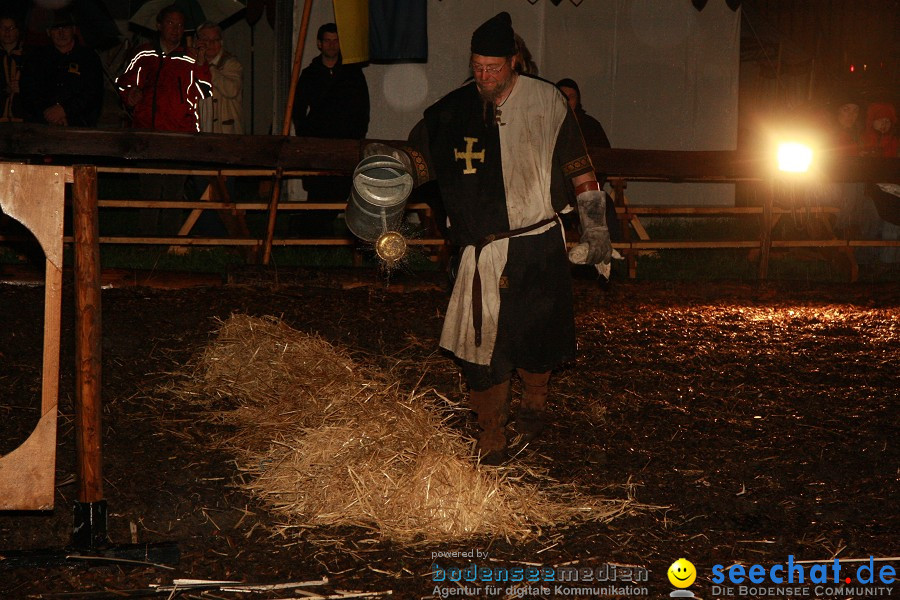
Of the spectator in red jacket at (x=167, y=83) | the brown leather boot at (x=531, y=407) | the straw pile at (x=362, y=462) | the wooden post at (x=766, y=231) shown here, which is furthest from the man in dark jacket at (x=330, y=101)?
the brown leather boot at (x=531, y=407)

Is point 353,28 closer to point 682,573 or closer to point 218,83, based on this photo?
point 218,83

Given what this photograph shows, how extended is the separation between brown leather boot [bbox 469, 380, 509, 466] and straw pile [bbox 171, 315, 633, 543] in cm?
10

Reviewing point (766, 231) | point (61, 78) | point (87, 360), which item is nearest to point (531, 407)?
point (87, 360)

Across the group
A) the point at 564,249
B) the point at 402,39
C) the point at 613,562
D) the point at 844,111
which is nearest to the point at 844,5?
the point at 844,111

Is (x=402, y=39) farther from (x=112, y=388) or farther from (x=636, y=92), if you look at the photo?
→ (x=112, y=388)

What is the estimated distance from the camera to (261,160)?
27.5ft

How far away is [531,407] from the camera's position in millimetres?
5082

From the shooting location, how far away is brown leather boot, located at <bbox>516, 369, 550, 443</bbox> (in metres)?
4.99

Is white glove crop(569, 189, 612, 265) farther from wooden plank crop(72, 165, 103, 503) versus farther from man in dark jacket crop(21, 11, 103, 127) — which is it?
man in dark jacket crop(21, 11, 103, 127)

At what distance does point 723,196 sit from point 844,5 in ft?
14.9

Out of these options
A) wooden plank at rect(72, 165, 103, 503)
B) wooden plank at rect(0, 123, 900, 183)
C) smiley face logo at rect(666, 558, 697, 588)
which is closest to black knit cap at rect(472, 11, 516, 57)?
wooden plank at rect(72, 165, 103, 503)

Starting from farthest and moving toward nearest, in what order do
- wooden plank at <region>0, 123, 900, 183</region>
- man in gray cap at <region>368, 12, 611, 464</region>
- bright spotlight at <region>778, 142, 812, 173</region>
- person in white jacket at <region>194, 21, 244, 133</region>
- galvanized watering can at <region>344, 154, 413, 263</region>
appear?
person in white jacket at <region>194, 21, 244, 133</region> → bright spotlight at <region>778, 142, 812, 173</region> → wooden plank at <region>0, 123, 900, 183</region> → man in gray cap at <region>368, 12, 611, 464</region> → galvanized watering can at <region>344, 154, 413, 263</region>

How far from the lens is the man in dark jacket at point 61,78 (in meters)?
9.20

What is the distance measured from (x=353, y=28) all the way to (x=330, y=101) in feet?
3.13
